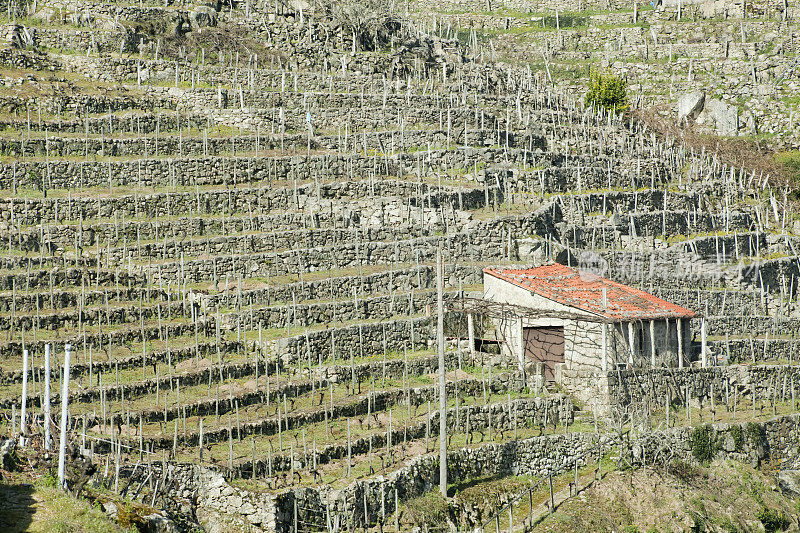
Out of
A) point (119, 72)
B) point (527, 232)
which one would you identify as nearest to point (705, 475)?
point (527, 232)

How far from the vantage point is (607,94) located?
5166cm

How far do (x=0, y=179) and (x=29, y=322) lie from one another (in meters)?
8.40

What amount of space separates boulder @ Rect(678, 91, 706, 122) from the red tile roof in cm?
2141

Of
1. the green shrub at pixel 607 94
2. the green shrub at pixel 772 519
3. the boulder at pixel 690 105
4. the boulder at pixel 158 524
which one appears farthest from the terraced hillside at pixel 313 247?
the boulder at pixel 690 105

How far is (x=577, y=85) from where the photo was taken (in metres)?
57.9

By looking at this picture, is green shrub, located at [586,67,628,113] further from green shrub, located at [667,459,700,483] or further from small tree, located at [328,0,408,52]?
green shrub, located at [667,459,700,483]

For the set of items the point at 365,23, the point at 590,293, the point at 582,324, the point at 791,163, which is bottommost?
the point at 582,324

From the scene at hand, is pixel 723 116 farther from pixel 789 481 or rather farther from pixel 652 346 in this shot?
pixel 789 481

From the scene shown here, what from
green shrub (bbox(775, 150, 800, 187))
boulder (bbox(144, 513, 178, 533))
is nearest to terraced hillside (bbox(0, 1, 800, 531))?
boulder (bbox(144, 513, 178, 533))

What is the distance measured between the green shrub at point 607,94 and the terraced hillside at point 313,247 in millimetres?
2365

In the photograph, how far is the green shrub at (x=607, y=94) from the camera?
2035 inches

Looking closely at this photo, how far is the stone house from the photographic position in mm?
30844

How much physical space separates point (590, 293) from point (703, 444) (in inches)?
207

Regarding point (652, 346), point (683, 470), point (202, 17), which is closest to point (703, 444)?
point (683, 470)
